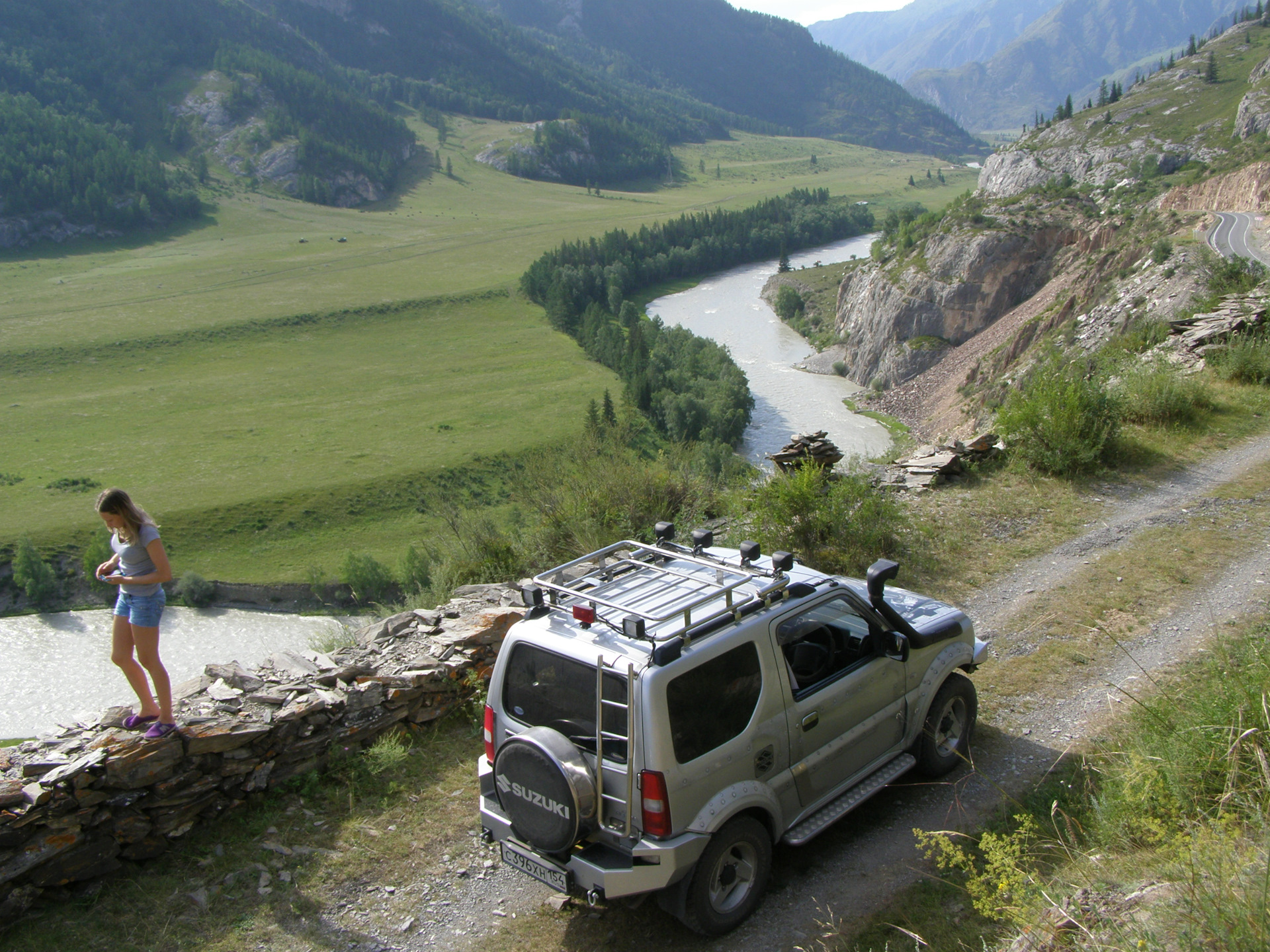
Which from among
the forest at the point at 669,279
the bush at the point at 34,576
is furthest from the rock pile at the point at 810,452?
the bush at the point at 34,576

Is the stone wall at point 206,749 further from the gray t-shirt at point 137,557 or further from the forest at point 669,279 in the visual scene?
the forest at point 669,279

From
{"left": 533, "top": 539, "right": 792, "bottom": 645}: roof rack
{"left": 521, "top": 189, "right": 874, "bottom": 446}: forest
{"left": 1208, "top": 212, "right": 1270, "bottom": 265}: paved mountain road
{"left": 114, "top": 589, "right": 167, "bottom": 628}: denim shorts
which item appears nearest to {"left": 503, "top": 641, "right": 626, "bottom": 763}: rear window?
{"left": 533, "top": 539, "right": 792, "bottom": 645}: roof rack

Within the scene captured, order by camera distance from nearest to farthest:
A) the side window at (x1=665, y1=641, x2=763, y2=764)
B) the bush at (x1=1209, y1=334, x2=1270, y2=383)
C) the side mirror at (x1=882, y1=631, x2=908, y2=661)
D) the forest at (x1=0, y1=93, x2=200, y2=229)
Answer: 1. the side window at (x1=665, y1=641, x2=763, y2=764)
2. the side mirror at (x1=882, y1=631, x2=908, y2=661)
3. the bush at (x1=1209, y1=334, x2=1270, y2=383)
4. the forest at (x1=0, y1=93, x2=200, y2=229)

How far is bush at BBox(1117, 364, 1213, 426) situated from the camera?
558 inches

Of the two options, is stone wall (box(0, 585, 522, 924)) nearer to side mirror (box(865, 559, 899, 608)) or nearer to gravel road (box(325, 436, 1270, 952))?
gravel road (box(325, 436, 1270, 952))

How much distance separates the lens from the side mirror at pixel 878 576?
5957 millimetres

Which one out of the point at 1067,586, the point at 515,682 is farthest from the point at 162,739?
the point at 1067,586

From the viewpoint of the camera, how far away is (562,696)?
5.06 meters

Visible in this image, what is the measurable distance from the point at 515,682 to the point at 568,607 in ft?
2.00

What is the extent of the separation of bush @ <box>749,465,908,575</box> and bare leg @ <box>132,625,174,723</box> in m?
7.09

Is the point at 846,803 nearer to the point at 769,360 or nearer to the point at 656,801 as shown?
the point at 656,801

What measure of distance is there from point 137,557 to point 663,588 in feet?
13.5

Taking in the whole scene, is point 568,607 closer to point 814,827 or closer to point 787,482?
point 814,827

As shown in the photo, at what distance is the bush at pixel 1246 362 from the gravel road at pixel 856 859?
9.21m
